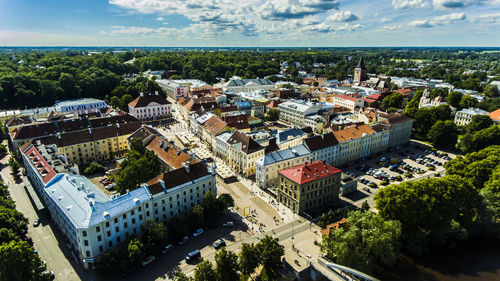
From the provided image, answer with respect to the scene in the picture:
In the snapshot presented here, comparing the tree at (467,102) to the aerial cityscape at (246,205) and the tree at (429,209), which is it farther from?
the tree at (429,209)

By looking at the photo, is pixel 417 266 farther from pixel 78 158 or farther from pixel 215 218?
pixel 78 158

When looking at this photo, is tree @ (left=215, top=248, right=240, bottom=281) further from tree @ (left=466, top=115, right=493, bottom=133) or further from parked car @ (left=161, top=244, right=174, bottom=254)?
tree @ (left=466, top=115, right=493, bottom=133)

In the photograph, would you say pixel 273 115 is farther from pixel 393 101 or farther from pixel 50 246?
pixel 50 246

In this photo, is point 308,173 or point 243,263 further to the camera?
point 308,173

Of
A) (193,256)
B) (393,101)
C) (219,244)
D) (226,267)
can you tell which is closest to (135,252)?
(193,256)

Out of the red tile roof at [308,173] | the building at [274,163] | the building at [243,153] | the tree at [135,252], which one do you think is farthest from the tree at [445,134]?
the tree at [135,252]
